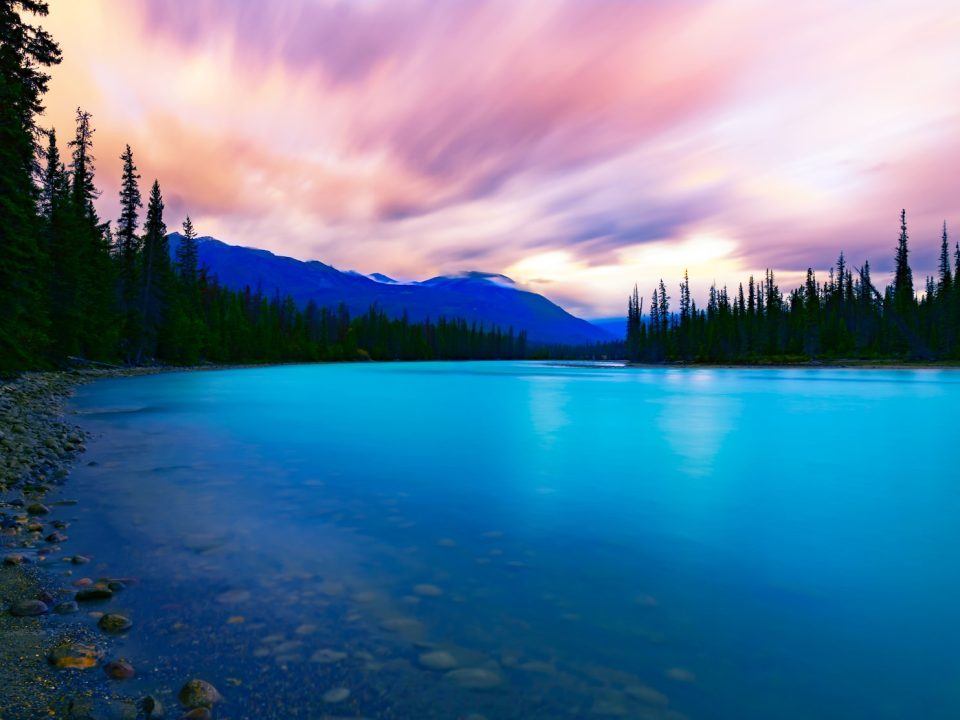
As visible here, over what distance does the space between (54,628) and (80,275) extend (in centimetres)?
5089

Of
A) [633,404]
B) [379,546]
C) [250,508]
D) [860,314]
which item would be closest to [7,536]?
[250,508]

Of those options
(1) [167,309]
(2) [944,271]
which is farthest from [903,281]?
(1) [167,309]

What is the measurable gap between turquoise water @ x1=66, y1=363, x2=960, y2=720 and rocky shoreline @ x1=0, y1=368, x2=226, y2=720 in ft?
0.87

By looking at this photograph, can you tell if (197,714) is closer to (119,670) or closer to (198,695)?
(198,695)

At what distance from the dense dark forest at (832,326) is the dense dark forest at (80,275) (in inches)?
3725

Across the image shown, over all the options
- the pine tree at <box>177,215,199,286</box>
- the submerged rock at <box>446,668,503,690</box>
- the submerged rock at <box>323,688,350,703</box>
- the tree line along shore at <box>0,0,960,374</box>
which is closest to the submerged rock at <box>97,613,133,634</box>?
the submerged rock at <box>323,688,350,703</box>

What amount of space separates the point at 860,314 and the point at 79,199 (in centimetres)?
13208

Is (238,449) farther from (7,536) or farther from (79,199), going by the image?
(79,199)

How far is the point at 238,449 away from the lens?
1836cm

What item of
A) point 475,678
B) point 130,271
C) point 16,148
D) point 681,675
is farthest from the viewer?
point 130,271

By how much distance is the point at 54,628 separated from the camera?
212 inches

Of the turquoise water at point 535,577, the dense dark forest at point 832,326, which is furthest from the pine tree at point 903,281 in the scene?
the turquoise water at point 535,577

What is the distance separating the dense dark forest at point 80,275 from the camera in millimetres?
22547

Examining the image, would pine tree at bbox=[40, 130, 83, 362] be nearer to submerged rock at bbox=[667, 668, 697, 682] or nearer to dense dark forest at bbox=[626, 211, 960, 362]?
submerged rock at bbox=[667, 668, 697, 682]
